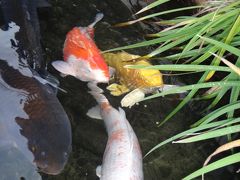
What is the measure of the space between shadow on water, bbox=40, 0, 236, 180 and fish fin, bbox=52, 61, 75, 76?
95mm

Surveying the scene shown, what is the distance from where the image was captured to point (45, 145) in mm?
2449

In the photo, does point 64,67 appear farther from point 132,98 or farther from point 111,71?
point 132,98

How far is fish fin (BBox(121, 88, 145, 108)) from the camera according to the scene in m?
3.19

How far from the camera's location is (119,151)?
8.57 ft

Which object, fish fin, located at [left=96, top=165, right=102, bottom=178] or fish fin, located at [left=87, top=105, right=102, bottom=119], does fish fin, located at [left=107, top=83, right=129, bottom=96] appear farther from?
fish fin, located at [left=96, top=165, right=102, bottom=178]

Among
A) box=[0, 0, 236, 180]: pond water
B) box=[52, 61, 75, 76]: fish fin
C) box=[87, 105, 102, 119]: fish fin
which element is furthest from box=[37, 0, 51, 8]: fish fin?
box=[87, 105, 102, 119]: fish fin

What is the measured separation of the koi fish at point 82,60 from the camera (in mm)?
3162

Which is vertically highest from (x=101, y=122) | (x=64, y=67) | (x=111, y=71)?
(x=64, y=67)

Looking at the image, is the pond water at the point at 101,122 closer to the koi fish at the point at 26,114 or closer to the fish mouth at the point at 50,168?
the fish mouth at the point at 50,168

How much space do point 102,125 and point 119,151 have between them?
0.50m

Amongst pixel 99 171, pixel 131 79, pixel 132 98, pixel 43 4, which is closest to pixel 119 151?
pixel 99 171

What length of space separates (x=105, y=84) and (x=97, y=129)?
42 centimetres

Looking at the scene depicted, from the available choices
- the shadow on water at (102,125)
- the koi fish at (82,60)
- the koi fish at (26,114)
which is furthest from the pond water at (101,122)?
the koi fish at (26,114)

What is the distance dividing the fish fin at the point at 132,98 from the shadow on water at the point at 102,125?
6cm
